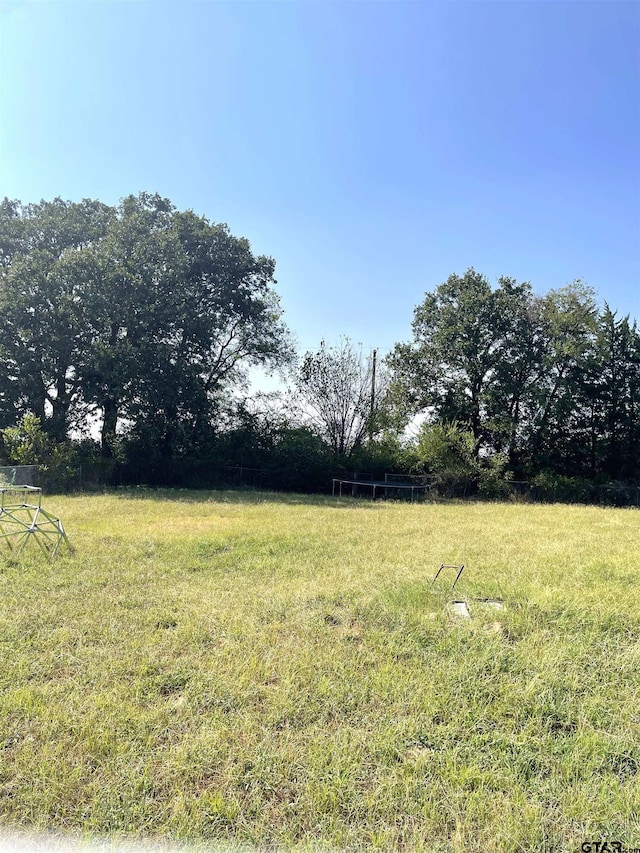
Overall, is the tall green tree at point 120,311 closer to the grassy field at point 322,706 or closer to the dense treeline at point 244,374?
the dense treeline at point 244,374

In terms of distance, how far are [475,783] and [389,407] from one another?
1832 centimetres

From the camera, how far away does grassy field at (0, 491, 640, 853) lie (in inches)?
68.3

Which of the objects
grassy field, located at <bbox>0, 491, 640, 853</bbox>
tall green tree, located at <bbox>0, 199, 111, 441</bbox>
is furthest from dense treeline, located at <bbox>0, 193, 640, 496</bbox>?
grassy field, located at <bbox>0, 491, 640, 853</bbox>

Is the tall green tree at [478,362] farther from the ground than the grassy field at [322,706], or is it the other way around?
the tall green tree at [478,362]

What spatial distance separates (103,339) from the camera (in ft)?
53.0

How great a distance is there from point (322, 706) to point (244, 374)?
59.2 ft

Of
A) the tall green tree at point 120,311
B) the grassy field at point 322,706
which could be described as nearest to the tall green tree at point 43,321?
the tall green tree at point 120,311

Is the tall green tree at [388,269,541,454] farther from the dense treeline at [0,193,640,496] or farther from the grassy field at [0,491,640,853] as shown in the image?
the grassy field at [0,491,640,853]

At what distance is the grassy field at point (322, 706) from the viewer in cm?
174

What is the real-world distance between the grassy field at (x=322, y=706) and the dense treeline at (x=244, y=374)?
39.1 feet

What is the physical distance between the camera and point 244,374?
19.8 meters

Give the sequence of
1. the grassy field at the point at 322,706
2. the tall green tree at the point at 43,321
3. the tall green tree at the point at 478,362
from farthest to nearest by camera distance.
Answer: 1. the tall green tree at the point at 478,362
2. the tall green tree at the point at 43,321
3. the grassy field at the point at 322,706

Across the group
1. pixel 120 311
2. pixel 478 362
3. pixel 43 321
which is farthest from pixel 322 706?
pixel 478 362

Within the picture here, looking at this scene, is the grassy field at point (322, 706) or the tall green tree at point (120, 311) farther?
the tall green tree at point (120, 311)
